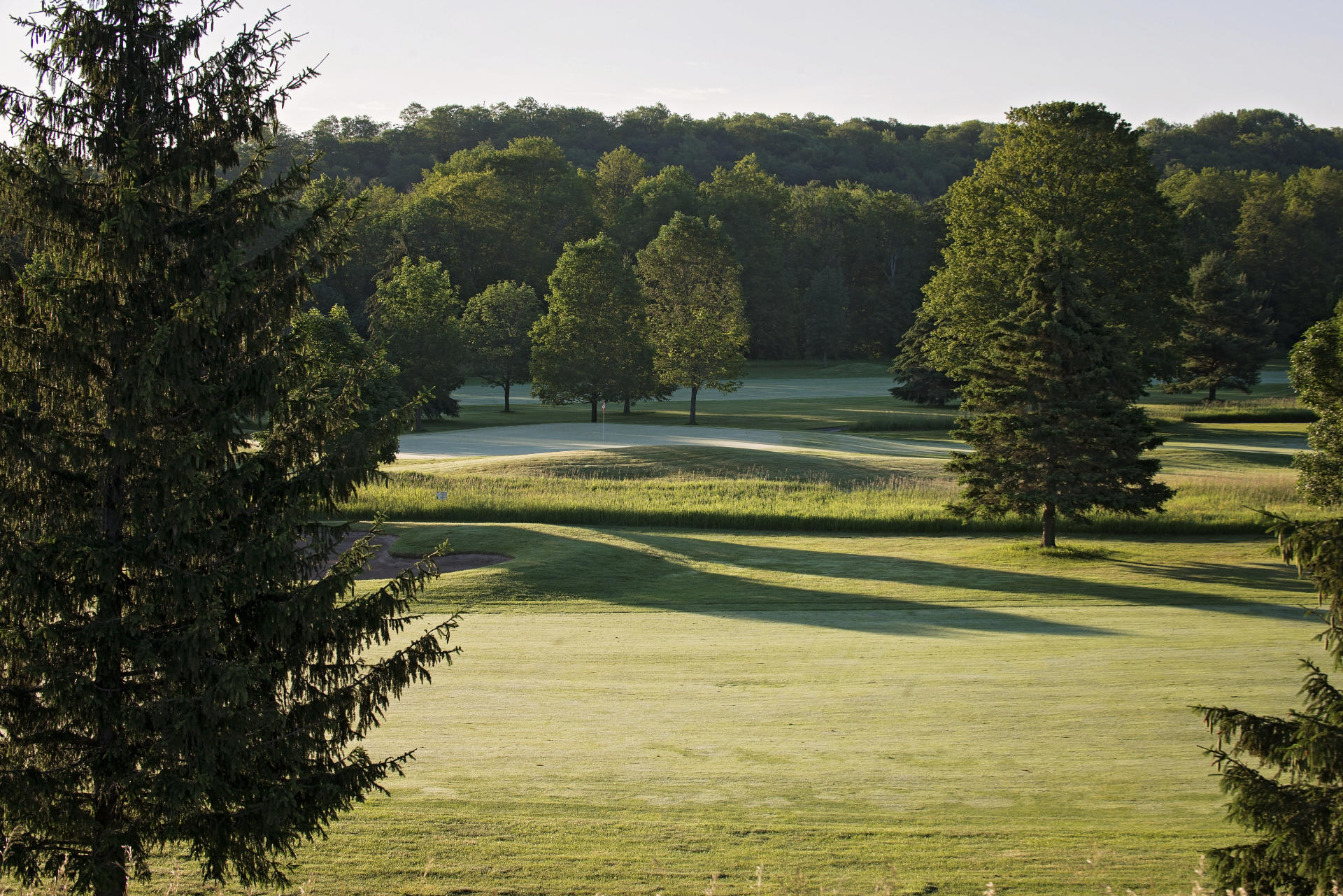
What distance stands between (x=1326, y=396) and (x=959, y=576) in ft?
48.0

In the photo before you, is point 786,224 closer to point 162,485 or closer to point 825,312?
point 825,312

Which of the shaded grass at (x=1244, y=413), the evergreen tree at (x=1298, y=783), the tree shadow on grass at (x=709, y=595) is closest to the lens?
the evergreen tree at (x=1298, y=783)

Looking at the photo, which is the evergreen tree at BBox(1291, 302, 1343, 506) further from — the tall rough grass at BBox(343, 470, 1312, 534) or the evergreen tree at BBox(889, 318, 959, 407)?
the evergreen tree at BBox(889, 318, 959, 407)

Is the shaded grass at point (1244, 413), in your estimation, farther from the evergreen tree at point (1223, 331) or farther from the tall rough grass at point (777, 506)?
the tall rough grass at point (777, 506)

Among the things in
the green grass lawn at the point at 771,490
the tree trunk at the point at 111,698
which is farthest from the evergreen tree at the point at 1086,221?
the tree trunk at the point at 111,698

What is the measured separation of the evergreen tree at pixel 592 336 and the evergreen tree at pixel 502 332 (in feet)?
12.6

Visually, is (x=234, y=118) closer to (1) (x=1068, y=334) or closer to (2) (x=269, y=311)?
(2) (x=269, y=311)

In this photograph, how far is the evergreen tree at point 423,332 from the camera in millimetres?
54125

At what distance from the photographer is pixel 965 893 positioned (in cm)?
716

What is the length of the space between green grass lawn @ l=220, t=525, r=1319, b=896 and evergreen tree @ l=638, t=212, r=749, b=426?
38.2 m

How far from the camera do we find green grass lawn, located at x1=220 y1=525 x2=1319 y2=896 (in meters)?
7.74

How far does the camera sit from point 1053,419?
23234 mm

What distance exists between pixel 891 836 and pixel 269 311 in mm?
6108

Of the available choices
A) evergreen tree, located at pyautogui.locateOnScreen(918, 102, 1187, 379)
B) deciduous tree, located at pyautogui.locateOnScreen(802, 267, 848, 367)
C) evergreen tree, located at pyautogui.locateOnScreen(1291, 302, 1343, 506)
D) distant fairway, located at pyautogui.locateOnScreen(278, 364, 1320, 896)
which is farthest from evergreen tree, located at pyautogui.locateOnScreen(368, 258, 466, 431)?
evergreen tree, located at pyautogui.locateOnScreen(1291, 302, 1343, 506)
